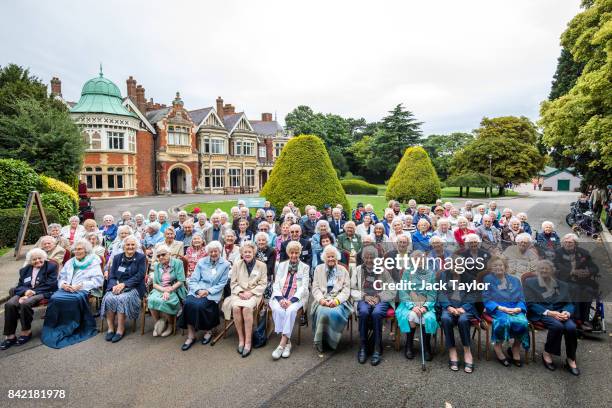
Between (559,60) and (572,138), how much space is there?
1496 centimetres

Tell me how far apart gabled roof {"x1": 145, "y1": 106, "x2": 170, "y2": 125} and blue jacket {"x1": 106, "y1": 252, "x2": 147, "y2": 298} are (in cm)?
3633

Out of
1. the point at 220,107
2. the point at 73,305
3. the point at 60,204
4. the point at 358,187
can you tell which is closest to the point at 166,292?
the point at 73,305

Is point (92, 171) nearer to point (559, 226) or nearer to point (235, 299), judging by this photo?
point (235, 299)

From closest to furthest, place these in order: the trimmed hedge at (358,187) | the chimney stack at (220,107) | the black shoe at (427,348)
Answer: the black shoe at (427,348)
the chimney stack at (220,107)
the trimmed hedge at (358,187)

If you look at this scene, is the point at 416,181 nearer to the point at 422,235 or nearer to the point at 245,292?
the point at 422,235

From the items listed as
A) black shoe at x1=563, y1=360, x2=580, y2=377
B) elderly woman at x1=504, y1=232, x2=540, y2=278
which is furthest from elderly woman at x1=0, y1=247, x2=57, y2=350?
black shoe at x1=563, y1=360, x2=580, y2=377

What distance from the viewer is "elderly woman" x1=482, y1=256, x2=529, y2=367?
4730 mm

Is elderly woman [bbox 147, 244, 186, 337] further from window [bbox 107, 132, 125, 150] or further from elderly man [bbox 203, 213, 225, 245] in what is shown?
window [bbox 107, 132, 125, 150]

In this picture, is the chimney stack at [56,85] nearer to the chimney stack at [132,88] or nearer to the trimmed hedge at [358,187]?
the chimney stack at [132,88]

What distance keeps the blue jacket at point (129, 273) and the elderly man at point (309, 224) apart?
13.6 feet

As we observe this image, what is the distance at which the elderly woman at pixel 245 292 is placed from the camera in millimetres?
5301

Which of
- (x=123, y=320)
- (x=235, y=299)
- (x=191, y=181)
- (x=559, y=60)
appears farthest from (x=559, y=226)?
(x=191, y=181)

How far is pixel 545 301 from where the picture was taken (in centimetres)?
494

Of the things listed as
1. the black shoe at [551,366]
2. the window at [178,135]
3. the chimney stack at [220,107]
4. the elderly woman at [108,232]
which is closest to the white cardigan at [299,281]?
the black shoe at [551,366]
